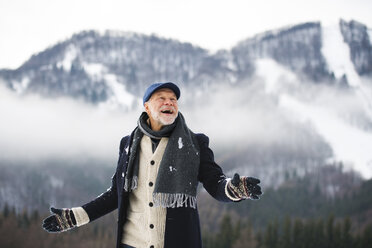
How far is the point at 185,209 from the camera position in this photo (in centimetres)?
373

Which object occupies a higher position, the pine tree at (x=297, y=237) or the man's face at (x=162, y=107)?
the man's face at (x=162, y=107)

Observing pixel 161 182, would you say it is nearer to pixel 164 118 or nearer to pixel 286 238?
pixel 164 118

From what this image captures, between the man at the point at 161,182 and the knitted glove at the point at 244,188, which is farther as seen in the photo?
the man at the point at 161,182

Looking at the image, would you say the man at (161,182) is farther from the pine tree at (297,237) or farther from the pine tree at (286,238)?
the pine tree at (297,237)

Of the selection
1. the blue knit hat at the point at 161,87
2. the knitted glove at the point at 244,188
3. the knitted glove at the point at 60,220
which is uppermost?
the blue knit hat at the point at 161,87

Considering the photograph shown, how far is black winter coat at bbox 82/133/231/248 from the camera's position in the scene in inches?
143

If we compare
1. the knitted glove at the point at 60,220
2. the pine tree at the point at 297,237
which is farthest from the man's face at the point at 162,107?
the pine tree at the point at 297,237

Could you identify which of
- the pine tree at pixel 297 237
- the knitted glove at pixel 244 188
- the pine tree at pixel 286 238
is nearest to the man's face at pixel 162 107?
the knitted glove at pixel 244 188

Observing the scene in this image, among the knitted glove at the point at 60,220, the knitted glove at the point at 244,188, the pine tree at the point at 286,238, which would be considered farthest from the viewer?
the pine tree at the point at 286,238

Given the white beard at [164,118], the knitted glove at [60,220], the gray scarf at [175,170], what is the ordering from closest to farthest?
the gray scarf at [175,170] < the white beard at [164,118] < the knitted glove at [60,220]

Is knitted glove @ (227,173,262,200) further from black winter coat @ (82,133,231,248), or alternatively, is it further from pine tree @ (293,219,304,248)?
pine tree @ (293,219,304,248)

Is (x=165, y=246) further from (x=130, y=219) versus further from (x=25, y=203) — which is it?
(x=25, y=203)

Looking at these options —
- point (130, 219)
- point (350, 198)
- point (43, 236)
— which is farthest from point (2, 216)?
point (350, 198)

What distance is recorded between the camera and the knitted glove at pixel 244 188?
3230 mm
